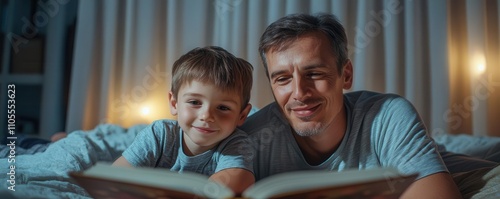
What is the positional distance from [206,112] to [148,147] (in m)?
0.18

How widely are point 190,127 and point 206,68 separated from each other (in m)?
0.13

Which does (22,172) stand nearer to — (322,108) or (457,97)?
(322,108)

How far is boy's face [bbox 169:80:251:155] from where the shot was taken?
0.93 meters

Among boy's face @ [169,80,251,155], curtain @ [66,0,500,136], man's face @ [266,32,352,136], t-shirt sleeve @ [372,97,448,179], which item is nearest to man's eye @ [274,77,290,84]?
man's face @ [266,32,352,136]

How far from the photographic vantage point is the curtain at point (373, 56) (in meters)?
2.15

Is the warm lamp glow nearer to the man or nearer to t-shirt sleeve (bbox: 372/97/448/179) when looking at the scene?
the man

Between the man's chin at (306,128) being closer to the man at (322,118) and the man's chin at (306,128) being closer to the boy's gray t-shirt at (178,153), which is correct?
the man at (322,118)

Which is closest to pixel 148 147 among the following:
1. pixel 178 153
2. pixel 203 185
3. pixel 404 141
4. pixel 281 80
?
pixel 178 153

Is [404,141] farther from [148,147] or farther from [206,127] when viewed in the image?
[148,147]

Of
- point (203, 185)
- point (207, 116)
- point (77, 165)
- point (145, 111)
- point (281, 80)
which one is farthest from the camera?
point (145, 111)

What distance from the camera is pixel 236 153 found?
0.98 m

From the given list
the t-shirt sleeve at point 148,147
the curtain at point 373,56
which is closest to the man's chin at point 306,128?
the t-shirt sleeve at point 148,147

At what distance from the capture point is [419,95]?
7.43 ft

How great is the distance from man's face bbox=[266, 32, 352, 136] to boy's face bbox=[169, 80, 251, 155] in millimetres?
111
